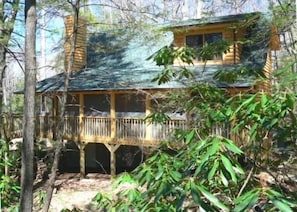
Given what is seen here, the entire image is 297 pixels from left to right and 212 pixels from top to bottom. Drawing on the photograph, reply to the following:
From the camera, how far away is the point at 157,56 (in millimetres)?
3402

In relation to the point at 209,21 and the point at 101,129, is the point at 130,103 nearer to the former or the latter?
the point at 101,129

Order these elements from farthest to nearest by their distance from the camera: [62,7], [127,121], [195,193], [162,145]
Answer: [127,121]
[62,7]
[162,145]
[195,193]

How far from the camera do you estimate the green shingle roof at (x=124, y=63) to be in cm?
1452

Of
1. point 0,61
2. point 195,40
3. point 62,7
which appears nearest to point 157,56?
point 62,7

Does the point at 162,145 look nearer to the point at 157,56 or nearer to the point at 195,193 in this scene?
the point at 157,56

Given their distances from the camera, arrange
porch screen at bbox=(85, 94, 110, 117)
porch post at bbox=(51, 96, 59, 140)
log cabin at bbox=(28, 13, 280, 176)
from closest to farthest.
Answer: log cabin at bbox=(28, 13, 280, 176), porch post at bbox=(51, 96, 59, 140), porch screen at bbox=(85, 94, 110, 117)

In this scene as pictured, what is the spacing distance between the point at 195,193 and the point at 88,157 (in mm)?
17310

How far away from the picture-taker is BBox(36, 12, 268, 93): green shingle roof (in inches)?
571

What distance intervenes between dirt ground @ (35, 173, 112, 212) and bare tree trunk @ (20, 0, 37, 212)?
19.6ft

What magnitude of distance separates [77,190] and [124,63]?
22.4 feet

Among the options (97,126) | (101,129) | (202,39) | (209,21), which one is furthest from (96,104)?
(209,21)

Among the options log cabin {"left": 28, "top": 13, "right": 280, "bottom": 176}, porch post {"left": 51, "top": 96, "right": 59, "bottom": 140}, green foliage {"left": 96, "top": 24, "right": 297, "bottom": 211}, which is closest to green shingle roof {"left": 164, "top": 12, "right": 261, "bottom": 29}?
log cabin {"left": 28, "top": 13, "right": 280, "bottom": 176}

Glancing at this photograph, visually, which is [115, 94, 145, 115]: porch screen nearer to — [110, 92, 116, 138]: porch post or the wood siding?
[110, 92, 116, 138]: porch post

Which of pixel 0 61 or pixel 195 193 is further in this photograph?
pixel 0 61
